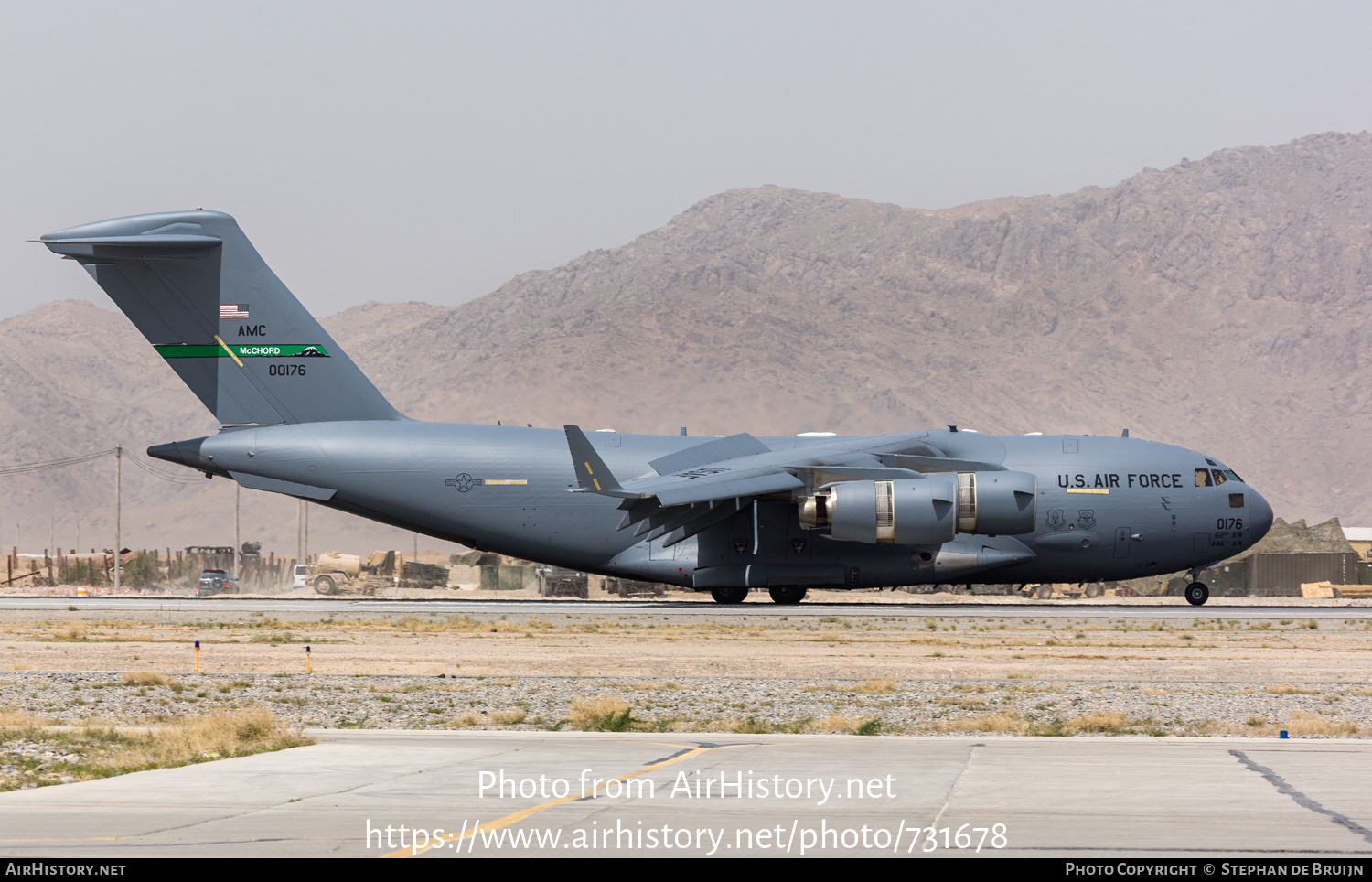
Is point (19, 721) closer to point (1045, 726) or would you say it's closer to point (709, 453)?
point (1045, 726)

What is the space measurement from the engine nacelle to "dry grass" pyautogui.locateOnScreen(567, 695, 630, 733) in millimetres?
14379

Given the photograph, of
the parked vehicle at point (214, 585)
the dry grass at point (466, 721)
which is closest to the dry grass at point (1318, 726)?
the dry grass at point (466, 721)

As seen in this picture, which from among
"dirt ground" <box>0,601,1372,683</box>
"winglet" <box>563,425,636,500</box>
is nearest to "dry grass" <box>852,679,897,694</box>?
"dirt ground" <box>0,601,1372,683</box>

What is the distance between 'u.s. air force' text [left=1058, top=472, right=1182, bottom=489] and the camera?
3161 centimetres

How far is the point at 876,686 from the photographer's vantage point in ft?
57.0

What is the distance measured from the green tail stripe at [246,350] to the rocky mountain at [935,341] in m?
89.7

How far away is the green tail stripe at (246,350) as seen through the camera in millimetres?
32781

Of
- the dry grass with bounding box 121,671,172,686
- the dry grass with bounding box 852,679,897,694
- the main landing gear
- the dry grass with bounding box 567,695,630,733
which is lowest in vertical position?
the dry grass with bounding box 852,679,897,694

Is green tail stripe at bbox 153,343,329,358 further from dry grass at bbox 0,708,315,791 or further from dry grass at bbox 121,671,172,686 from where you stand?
dry grass at bbox 0,708,315,791

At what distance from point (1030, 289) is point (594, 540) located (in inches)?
4725

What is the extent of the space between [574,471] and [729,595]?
488 cm

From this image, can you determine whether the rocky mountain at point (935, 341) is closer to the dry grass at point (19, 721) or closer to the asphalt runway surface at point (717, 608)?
the asphalt runway surface at point (717, 608)

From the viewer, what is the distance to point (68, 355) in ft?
507

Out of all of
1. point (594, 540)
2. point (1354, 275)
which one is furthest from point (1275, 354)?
point (594, 540)
